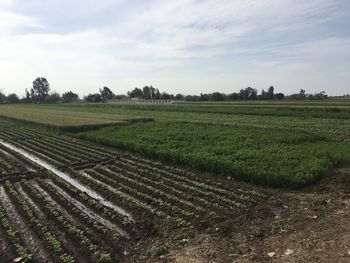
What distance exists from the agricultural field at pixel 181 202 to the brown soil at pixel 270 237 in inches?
0.9

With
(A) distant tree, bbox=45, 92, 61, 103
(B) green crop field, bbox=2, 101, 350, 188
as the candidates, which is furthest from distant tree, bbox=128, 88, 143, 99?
(B) green crop field, bbox=2, 101, 350, 188

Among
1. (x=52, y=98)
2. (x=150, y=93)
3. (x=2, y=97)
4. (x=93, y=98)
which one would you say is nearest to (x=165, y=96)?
(x=150, y=93)

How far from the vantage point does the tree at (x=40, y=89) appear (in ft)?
485

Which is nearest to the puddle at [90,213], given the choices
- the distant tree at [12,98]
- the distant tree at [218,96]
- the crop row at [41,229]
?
the crop row at [41,229]

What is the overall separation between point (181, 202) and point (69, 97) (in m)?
148

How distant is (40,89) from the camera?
151375mm

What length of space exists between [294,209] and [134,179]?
589 cm

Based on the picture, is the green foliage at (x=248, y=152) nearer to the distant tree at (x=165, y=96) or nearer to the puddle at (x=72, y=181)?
the puddle at (x=72, y=181)

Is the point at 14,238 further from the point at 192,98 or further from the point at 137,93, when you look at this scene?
the point at 137,93

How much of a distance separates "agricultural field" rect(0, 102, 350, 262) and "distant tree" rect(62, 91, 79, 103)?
5286 inches

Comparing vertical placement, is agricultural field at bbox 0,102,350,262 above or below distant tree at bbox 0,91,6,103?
below

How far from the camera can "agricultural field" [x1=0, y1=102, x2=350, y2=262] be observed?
7383 millimetres

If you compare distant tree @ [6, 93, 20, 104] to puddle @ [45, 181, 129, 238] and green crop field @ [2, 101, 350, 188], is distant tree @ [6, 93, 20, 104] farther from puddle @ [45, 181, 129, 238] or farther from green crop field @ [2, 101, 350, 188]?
puddle @ [45, 181, 129, 238]

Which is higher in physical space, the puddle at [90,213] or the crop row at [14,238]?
the crop row at [14,238]
